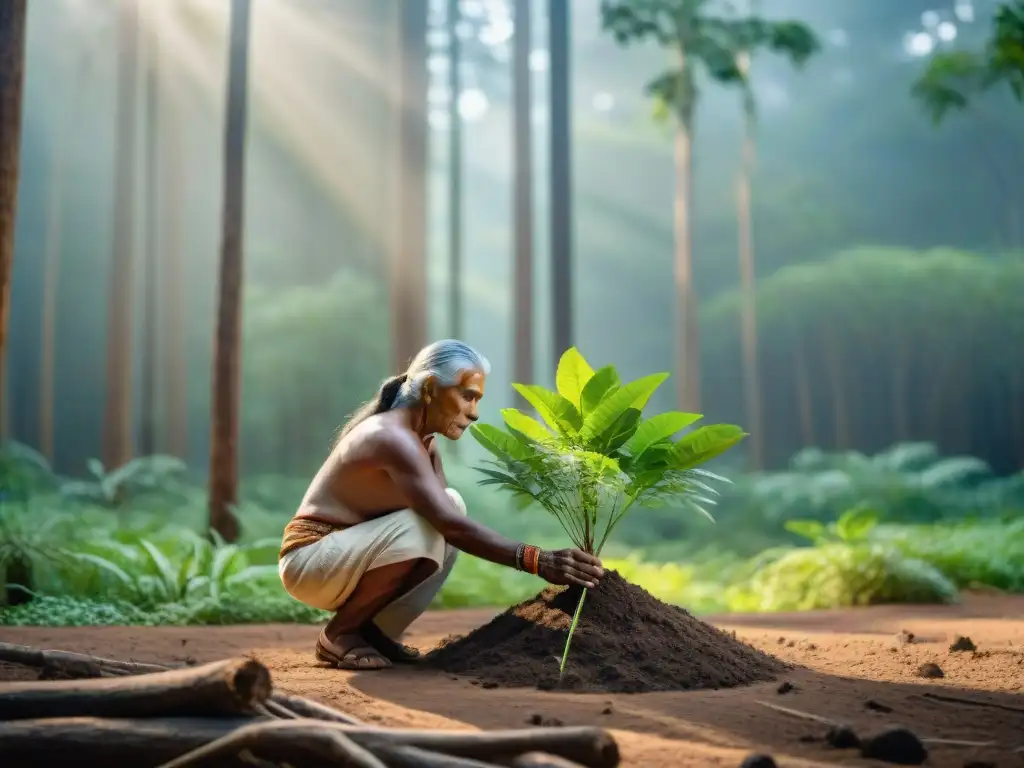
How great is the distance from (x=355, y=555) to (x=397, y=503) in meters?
0.27

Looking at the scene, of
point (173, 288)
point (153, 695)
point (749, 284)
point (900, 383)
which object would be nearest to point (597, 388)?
point (153, 695)

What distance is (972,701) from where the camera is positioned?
2.87m

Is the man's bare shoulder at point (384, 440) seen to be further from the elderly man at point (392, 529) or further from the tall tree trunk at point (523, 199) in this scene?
the tall tree trunk at point (523, 199)

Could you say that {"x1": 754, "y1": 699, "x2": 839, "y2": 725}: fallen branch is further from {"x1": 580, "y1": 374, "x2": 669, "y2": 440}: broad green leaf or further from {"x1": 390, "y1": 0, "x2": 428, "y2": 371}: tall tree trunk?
{"x1": 390, "y1": 0, "x2": 428, "y2": 371}: tall tree trunk

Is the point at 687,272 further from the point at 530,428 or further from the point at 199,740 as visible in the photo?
the point at 199,740

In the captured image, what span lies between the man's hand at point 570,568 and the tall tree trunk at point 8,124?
3549 millimetres

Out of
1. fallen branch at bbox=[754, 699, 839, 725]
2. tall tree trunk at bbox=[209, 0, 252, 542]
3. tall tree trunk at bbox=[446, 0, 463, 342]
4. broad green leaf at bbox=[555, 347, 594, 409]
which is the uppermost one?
tall tree trunk at bbox=[446, 0, 463, 342]

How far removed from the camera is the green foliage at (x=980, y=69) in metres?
8.98

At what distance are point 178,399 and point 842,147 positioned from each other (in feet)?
65.5

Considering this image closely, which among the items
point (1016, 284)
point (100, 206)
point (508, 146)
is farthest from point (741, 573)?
point (508, 146)

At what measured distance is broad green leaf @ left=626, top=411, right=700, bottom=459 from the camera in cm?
368

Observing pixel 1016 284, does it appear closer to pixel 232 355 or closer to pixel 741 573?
pixel 741 573

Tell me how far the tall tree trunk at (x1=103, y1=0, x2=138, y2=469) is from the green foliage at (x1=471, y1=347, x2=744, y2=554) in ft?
38.3

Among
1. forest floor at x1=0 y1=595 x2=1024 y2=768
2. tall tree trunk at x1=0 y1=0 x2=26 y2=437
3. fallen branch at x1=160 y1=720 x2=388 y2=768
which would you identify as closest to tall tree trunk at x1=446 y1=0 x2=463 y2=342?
tall tree trunk at x1=0 y1=0 x2=26 y2=437
